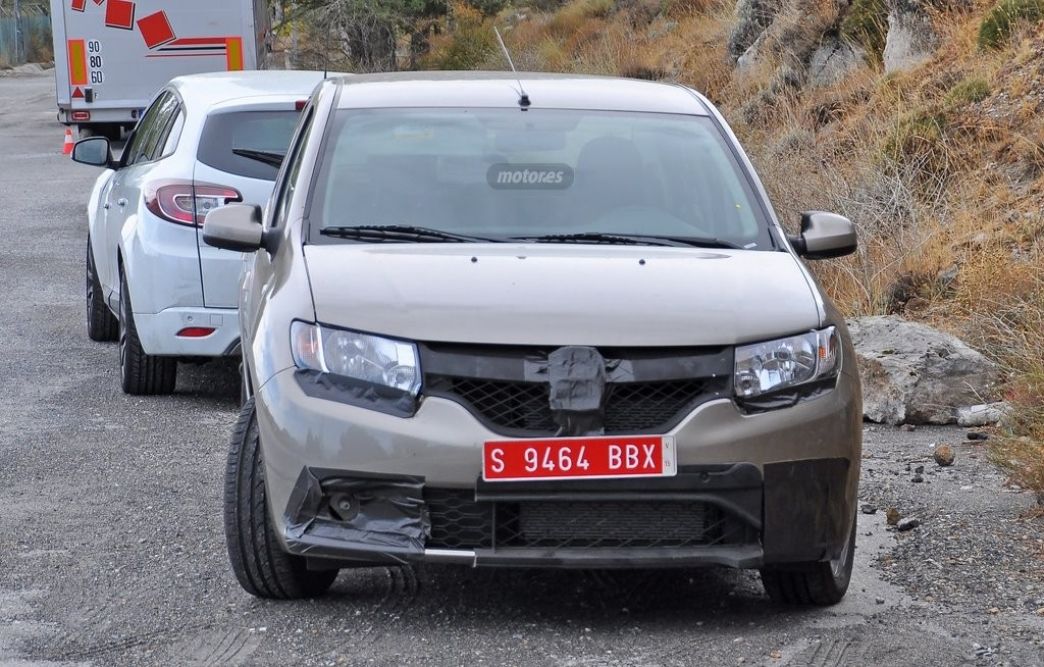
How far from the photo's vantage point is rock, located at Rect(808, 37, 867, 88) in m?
16.8

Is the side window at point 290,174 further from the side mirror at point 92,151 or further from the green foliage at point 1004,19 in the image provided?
the green foliage at point 1004,19

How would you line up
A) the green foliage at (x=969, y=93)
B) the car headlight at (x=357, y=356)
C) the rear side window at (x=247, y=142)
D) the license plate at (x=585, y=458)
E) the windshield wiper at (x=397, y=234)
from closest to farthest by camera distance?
the license plate at (x=585, y=458)
the car headlight at (x=357, y=356)
the windshield wiper at (x=397, y=234)
the rear side window at (x=247, y=142)
the green foliage at (x=969, y=93)

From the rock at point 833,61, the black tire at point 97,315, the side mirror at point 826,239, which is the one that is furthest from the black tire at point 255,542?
the rock at point 833,61

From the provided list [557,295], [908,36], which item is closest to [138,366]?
[557,295]

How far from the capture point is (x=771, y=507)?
15.0 ft

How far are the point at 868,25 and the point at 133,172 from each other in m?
10.4

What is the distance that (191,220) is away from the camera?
8.05 meters

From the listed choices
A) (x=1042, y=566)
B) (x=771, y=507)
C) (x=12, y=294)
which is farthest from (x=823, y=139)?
(x=771, y=507)

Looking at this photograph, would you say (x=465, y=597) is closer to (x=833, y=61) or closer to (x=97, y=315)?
(x=97, y=315)

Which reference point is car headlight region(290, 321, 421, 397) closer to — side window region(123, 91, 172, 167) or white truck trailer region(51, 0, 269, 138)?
side window region(123, 91, 172, 167)

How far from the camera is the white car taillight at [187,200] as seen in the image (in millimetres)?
8031

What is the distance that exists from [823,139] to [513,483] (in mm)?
9965

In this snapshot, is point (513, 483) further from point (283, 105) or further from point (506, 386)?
point (283, 105)

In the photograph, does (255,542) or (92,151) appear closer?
(255,542)
